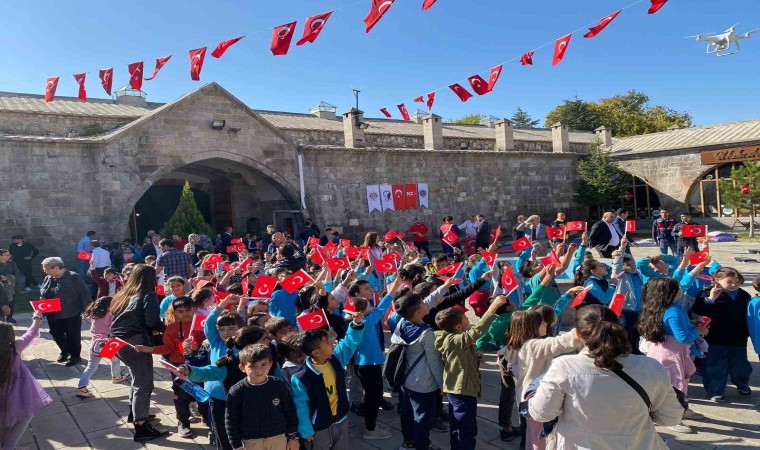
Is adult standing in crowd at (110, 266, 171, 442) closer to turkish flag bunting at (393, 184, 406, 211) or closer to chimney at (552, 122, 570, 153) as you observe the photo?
turkish flag bunting at (393, 184, 406, 211)

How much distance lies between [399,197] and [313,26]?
34.2 ft

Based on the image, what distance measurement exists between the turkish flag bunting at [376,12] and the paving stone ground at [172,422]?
6.00 meters

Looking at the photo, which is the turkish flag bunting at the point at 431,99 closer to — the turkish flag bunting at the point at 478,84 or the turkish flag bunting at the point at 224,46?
the turkish flag bunting at the point at 478,84

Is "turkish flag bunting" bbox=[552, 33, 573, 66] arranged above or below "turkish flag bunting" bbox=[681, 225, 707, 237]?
above

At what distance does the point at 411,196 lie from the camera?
67.5 feet

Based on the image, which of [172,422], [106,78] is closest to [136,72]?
[106,78]

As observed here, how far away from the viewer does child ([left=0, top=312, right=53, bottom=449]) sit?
148 inches

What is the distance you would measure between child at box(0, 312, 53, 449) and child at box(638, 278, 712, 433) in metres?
5.01

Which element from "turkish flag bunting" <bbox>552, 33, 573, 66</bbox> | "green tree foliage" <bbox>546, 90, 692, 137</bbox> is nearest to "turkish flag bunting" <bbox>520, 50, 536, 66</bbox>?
"turkish flag bunting" <bbox>552, 33, 573, 66</bbox>

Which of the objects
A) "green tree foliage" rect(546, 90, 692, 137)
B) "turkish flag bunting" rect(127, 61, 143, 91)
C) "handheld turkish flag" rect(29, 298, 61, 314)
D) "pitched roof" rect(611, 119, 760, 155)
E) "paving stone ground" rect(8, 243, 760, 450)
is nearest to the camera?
"paving stone ground" rect(8, 243, 760, 450)

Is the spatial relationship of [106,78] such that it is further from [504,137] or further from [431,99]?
[504,137]

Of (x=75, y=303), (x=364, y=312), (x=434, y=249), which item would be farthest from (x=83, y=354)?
(x=434, y=249)

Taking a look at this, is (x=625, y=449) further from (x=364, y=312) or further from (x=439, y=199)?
(x=439, y=199)

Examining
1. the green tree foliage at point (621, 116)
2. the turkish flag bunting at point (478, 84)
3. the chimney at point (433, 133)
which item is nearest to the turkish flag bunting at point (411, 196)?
the chimney at point (433, 133)
